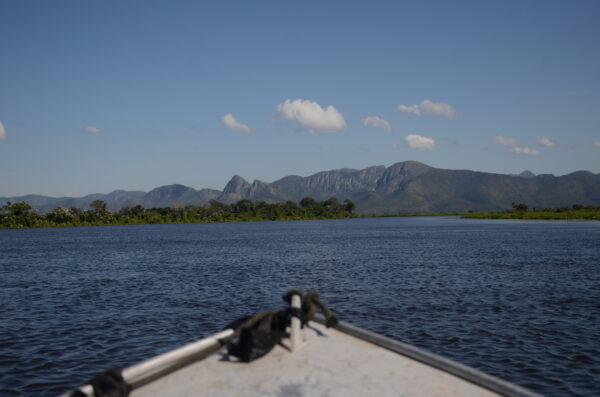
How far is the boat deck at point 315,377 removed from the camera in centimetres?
659

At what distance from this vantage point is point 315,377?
6953mm

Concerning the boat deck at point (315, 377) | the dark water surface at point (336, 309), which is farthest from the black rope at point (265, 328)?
the dark water surface at point (336, 309)

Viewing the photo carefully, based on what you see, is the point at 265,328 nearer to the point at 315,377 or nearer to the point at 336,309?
the point at 315,377

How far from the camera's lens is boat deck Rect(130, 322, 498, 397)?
6.59 metres

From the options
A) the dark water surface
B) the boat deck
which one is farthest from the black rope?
the dark water surface

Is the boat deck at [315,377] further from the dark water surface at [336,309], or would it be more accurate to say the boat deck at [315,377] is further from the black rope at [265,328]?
the dark water surface at [336,309]

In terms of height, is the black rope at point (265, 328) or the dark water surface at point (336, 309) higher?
the black rope at point (265, 328)

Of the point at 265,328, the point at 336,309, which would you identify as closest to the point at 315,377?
the point at 265,328

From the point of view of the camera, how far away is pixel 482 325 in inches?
784

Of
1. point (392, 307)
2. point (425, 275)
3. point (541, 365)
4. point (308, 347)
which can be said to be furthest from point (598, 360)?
point (425, 275)

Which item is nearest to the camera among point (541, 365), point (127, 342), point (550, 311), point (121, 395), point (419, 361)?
point (121, 395)

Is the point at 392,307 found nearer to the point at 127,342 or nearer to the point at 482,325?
the point at 482,325

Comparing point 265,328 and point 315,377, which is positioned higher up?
point 265,328

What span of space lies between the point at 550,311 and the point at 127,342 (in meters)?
20.1
